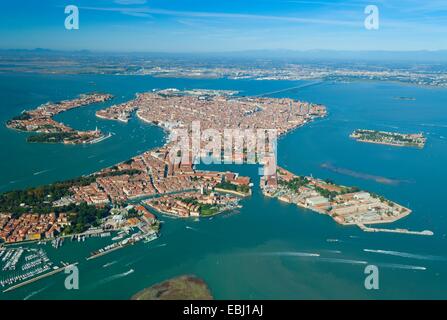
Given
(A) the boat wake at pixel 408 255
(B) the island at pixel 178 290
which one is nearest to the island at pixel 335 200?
(A) the boat wake at pixel 408 255

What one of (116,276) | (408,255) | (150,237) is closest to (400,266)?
(408,255)

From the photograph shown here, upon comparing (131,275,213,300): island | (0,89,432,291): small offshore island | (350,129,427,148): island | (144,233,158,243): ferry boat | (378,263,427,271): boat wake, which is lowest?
(131,275,213,300): island

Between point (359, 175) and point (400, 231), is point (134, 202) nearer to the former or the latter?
point (400, 231)

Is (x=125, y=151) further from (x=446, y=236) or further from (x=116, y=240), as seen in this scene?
(x=446, y=236)

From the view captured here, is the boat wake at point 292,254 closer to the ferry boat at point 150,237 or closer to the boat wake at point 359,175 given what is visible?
the ferry boat at point 150,237

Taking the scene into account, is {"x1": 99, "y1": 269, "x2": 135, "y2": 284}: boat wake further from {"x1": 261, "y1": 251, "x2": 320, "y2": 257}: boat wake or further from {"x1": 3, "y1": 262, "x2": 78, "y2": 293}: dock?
{"x1": 261, "y1": 251, "x2": 320, "y2": 257}: boat wake

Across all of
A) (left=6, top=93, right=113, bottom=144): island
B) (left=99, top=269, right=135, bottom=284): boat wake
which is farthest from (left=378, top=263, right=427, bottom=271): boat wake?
(left=6, top=93, right=113, bottom=144): island

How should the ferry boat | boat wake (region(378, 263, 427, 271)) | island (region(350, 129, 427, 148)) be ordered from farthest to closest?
island (region(350, 129, 427, 148)), the ferry boat, boat wake (region(378, 263, 427, 271))
